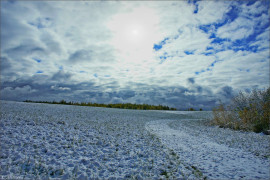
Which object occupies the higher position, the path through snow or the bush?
the bush

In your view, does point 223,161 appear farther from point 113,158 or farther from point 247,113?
point 247,113

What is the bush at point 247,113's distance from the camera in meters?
9.70

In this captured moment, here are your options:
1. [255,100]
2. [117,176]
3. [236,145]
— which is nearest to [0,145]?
[117,176]

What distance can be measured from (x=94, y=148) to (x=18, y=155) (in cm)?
187

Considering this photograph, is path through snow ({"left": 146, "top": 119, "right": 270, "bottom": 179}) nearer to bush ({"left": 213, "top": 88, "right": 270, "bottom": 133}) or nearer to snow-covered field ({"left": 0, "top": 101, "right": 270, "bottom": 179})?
snow-covered field ({"left": 0, "top": 101, "right": 270, "bottom": 179})

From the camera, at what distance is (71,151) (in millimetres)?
4598

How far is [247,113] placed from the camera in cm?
1044

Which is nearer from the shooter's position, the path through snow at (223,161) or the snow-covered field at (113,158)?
the snow-covered field at (113,158)

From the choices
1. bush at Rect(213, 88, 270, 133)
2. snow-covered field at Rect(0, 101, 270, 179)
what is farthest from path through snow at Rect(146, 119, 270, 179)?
bush at Rect(213, 88, 270, 133)

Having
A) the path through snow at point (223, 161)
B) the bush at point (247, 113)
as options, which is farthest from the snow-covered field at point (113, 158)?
the bush at point (247, 113)

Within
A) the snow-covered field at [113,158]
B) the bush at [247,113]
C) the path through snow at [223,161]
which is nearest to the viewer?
the snow-covered field at [113,158]

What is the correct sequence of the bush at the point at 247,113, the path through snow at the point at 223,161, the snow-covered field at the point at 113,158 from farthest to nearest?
1. the bush at the point at 247,113
2. the path through snow at the point at 223,161
3. the snow-covered field at the point at 113,158

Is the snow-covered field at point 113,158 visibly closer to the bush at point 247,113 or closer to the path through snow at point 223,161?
the path through snow at point 223,161

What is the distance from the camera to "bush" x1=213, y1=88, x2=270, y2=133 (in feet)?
31.8
